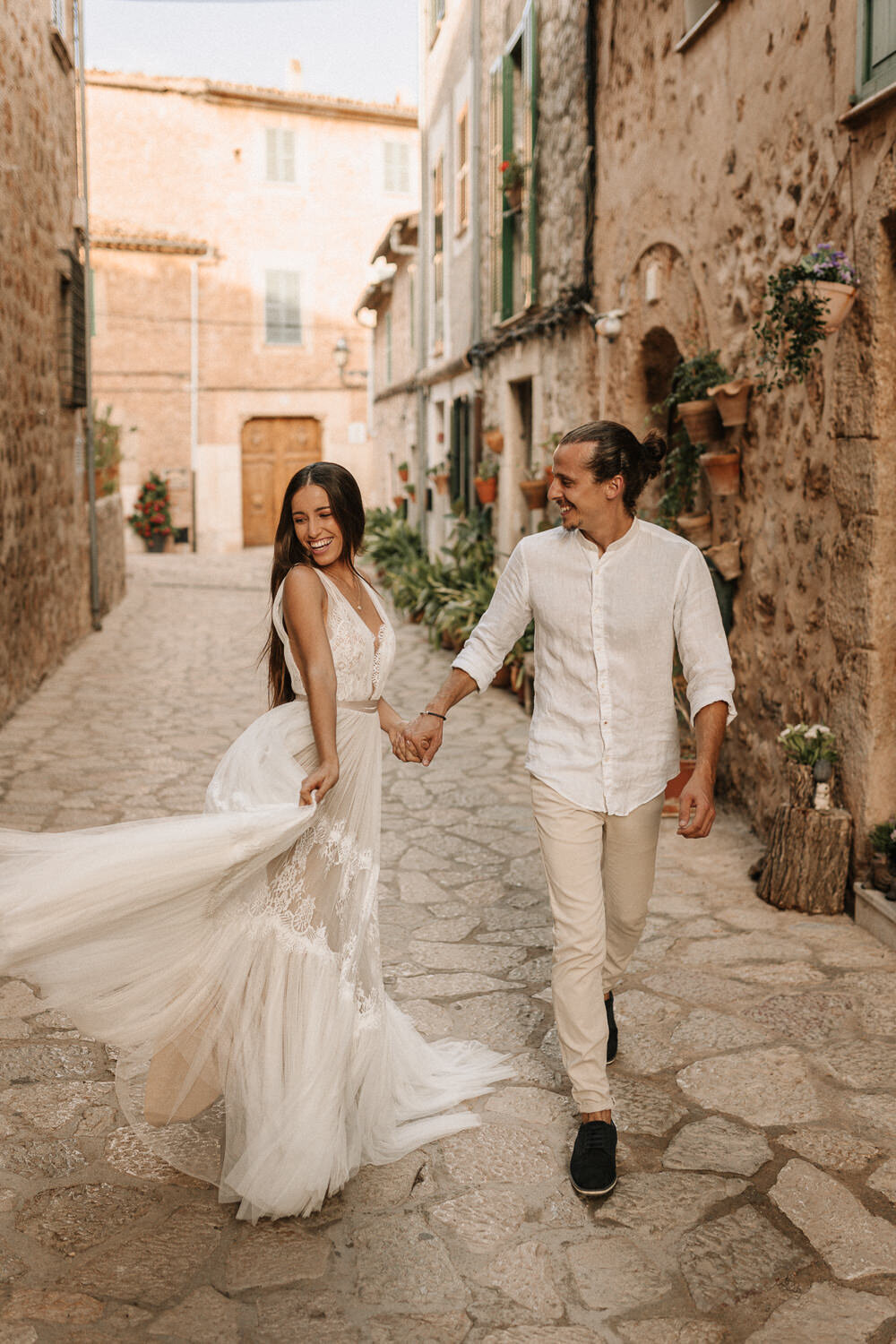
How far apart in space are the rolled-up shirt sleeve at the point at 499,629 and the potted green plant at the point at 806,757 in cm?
214

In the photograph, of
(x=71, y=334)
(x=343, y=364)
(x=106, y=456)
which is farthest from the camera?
(x=343, y=364)

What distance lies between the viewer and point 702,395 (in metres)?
6.04

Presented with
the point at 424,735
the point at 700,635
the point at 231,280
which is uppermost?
the point at 231,280

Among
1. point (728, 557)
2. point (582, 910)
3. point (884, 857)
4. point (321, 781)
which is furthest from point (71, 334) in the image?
point (582, 910)

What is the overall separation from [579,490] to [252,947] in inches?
50.9

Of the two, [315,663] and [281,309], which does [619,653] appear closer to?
[315,663]

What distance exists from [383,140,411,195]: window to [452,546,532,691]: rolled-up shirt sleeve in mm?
24378

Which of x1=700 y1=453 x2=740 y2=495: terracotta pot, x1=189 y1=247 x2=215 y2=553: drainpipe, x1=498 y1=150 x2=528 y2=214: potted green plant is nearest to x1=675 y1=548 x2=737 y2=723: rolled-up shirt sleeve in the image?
x1=700 y1=453 x2=740 y2=495: terracotta pot

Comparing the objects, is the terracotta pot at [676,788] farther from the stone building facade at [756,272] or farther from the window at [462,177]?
the window at [462,177]

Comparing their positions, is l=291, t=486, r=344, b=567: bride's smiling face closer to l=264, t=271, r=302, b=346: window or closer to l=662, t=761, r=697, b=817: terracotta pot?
l=662, t=761, r=697, b=817: terracotta pot

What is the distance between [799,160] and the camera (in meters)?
5.04

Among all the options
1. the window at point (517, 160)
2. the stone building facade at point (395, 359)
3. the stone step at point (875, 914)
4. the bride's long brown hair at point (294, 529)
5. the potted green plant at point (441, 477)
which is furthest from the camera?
the stone building facade at point (395, 359)

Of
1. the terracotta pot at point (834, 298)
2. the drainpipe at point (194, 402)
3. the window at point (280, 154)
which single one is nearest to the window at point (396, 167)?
the window at point (280, 154)

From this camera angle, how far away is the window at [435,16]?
1491cm
